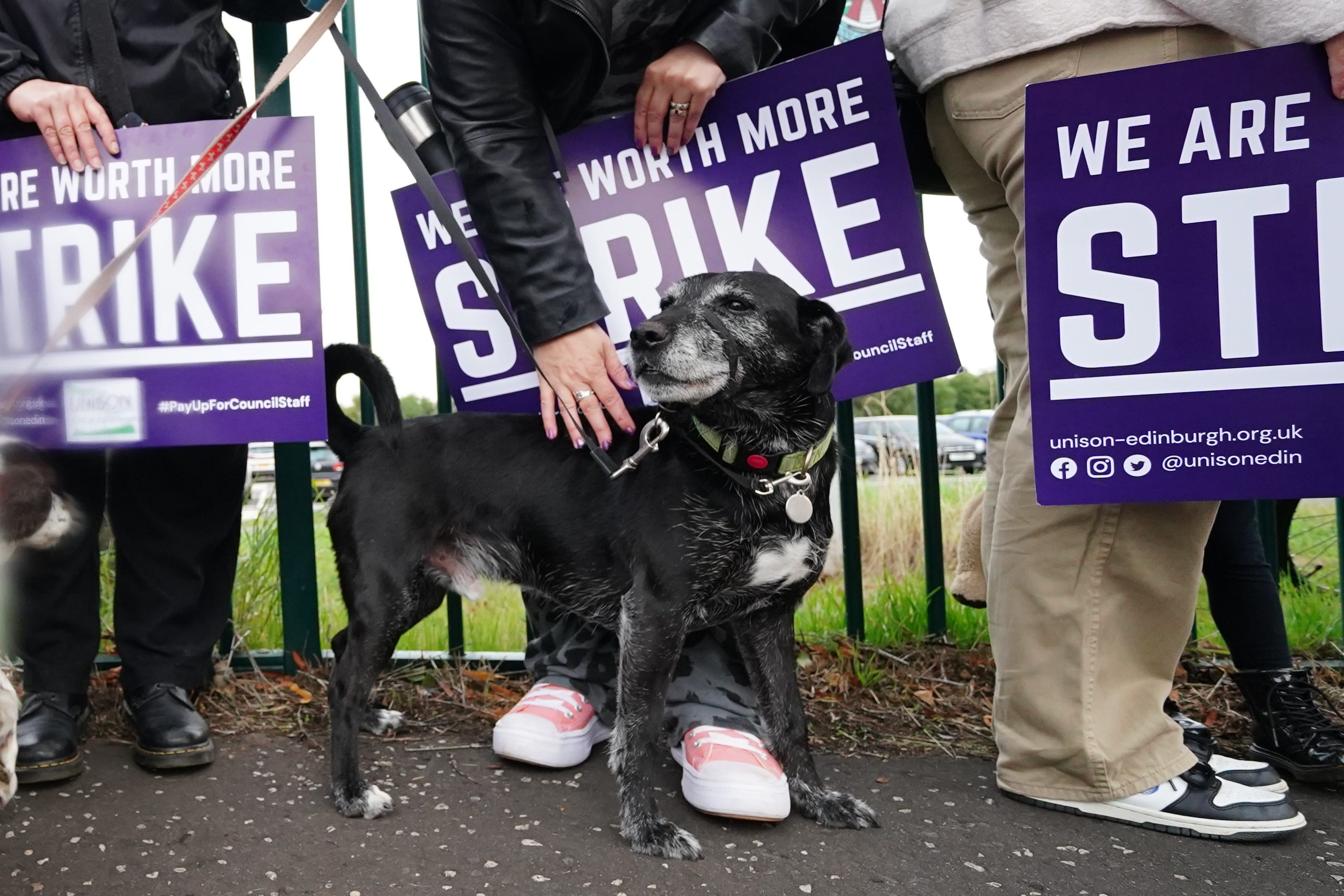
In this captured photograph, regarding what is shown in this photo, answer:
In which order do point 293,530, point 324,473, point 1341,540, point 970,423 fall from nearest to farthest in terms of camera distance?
point 1341,540 → point 293,530 → point 324,473 → point 970,423

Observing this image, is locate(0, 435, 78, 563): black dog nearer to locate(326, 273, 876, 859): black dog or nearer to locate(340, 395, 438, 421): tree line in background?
locate(326, 273, 876, 859): black dog

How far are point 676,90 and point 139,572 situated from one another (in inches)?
69.4

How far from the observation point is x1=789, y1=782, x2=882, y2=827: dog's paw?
2.04m

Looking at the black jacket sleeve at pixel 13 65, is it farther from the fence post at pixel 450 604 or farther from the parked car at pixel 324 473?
the parked car at pixel 324 473

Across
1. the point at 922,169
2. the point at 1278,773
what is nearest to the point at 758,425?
the point at 922,169

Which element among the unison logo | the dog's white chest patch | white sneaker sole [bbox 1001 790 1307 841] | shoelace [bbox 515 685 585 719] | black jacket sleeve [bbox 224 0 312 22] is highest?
black jacket sleeve [bbox 224 0 312 22]

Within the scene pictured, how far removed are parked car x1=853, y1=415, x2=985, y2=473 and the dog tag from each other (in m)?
1.72

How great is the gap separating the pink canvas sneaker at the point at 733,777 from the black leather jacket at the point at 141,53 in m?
1.93

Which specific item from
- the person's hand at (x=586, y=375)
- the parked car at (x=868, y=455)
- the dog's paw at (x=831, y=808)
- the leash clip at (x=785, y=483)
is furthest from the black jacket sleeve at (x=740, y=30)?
the parked car at (x=868, y=455)

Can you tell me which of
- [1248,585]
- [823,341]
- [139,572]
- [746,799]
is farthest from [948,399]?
[139,572]

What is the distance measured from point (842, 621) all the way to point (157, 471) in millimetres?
2038

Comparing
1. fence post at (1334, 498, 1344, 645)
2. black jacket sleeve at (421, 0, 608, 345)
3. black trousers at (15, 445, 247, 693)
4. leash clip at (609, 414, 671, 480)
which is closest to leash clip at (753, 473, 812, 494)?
leash clip at (609, 414, 671, 480)

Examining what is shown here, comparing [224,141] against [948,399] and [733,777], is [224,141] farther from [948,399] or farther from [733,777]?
[948,399]

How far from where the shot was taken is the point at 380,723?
2.62m
